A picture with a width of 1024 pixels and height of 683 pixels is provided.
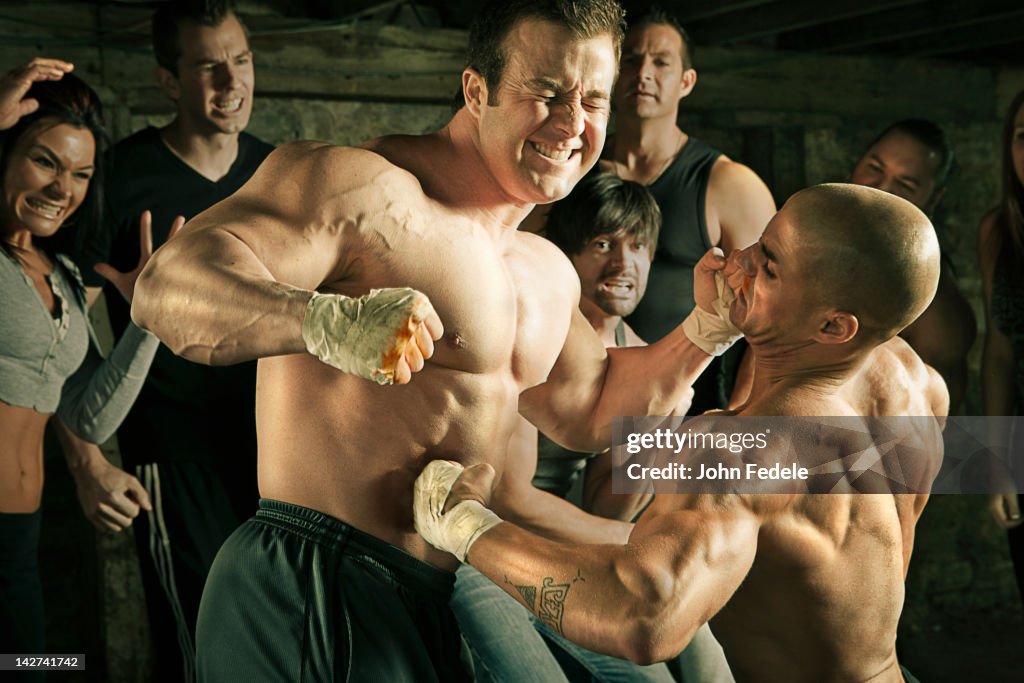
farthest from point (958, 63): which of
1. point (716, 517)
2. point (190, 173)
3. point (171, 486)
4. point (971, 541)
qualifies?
point (716, 517)

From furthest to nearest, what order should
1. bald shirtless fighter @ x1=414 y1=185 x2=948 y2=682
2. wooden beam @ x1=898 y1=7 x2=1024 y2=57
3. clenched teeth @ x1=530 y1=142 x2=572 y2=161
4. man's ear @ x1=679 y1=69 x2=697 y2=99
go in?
wooden beam @ x1=898 y1=7 x2=1024 y2=57 < man's ear @ x1=679 y1=69 x2=697 y2=99 < clenched teeth @ x1=530 y1=142 x2=572 y2=161 < bald shirtless fighter @ x1=414 y1=185 x2=948 y2=682

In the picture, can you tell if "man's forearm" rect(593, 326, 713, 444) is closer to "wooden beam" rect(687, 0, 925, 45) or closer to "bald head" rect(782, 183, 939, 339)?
"bald head" rect(782, 183, 939, 339)

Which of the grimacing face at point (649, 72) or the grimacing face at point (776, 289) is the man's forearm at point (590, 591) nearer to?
the grimacing face at point (776, 289)

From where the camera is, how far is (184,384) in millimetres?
3660

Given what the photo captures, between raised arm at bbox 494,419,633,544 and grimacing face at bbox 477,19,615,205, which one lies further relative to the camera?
raised arm at bbox 494,419,633,544

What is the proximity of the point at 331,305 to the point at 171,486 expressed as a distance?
2.24 m

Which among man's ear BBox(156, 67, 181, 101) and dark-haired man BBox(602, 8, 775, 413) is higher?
man's ear BBox(156, 67, 181, 101)

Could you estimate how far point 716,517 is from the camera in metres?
1.67

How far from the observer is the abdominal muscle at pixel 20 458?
128 inches

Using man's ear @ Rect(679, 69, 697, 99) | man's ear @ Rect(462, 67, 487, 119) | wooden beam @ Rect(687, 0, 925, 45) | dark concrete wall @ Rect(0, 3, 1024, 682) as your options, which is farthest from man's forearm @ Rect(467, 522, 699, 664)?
wooden beam @ Rect(687, 0, 925, 45)

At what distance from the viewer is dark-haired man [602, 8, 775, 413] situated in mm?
3748

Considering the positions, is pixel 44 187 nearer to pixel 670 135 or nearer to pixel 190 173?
pixel 190 173

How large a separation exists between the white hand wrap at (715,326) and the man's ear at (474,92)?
60 cm

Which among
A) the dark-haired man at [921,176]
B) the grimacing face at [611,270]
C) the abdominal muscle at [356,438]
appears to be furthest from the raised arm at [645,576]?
the dark-haired man at [921,176]
